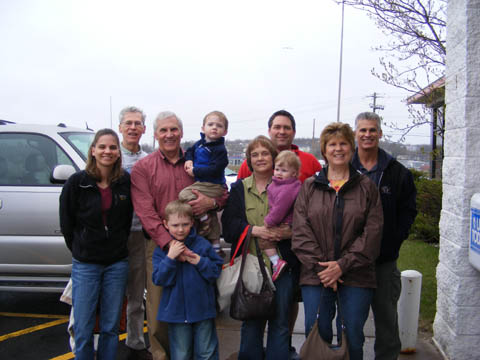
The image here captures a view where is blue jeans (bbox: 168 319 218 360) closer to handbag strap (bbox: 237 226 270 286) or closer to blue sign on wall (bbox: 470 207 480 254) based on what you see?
handbag strap (bbox: 237 226 270 286)

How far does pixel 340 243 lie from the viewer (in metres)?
2.57

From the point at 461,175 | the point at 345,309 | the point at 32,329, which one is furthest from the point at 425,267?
the point at 32,329

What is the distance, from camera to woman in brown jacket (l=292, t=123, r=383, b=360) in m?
2.54

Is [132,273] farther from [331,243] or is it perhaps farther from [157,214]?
[331,243]

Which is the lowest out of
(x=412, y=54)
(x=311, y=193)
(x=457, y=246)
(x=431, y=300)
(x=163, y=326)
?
(x=431, y=300)

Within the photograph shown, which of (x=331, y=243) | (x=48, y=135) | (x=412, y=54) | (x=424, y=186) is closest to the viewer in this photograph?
(x=331, y=243)

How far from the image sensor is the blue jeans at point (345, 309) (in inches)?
103

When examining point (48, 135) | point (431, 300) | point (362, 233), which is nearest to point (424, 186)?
point (431, 300)

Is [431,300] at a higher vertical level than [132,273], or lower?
lower

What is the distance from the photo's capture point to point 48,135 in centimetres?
434

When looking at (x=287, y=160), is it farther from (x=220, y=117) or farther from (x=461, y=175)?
(x=461, y=175)

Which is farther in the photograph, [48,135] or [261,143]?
[48,135]

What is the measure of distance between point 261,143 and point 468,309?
2.12 m

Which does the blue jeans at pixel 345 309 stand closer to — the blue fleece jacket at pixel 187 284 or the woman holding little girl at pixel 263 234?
the woman holding little girl at pixel 263 234
